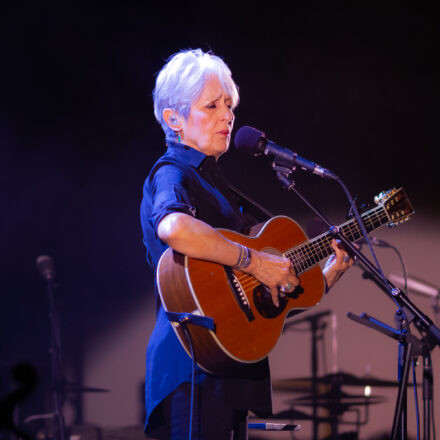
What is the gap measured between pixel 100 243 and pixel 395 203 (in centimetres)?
278

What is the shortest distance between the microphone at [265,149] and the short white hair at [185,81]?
17cm

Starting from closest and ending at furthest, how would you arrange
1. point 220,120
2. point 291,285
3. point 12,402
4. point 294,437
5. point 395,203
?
1. point 12,402
2. point 291,285
3. point 220,120
4. point 395,203
5. point 294,437

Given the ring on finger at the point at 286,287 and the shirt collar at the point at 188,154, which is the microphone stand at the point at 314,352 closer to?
the ring on finger at the point at 286,287

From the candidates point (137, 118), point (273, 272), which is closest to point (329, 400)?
point (273, 272)

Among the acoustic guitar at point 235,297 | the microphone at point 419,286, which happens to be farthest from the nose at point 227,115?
the microphone at point 419,286

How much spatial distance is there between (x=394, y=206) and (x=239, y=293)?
0.97 meters

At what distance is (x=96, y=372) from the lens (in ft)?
14.5

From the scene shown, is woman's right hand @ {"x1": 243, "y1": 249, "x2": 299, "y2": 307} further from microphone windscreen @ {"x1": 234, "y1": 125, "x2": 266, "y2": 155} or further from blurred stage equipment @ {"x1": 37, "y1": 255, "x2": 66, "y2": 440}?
blurred stage equipment @ {"x1": 37, "y1": 255, "x2": 66, "y2": 440}

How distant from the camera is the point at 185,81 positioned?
2258 mm

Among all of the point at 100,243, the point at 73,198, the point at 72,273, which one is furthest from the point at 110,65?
the point at 72,273

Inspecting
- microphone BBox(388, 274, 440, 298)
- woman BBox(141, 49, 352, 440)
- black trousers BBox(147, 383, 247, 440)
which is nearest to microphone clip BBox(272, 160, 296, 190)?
woman BBox(141, 49, 352, 440)

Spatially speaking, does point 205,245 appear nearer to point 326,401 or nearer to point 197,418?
point 197,418

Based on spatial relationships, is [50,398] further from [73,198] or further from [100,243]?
[73,198]

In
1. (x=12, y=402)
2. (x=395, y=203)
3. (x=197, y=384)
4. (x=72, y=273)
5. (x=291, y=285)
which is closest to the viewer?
(x=12, y=402)
